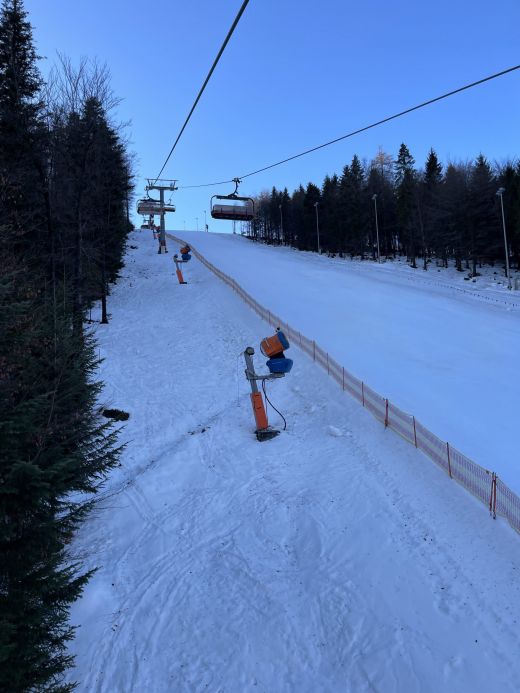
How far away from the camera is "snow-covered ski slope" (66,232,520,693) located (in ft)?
17.2

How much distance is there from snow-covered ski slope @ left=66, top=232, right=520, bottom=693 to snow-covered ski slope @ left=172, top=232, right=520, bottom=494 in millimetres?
2250

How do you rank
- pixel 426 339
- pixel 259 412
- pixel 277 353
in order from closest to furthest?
1. pixel 277 353
2. pixel 259 412
3. pixel 426 339

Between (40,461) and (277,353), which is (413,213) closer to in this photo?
(277,353)

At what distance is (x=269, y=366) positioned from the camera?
10781mm

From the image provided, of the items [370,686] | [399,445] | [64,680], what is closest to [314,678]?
[370,686]

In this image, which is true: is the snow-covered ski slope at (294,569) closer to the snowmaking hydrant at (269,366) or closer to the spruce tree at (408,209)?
the snowmaking hydrant at (269,366)

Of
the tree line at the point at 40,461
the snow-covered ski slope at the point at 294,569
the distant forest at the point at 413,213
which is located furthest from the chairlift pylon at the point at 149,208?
the snow-covered ski slope at the point at 294,569

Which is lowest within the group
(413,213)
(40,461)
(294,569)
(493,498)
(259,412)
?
(294,569)

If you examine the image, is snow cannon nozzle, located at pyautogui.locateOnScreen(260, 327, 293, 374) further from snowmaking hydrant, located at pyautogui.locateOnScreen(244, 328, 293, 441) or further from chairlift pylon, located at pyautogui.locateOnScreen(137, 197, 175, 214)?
chairlift pylon, located at pyautogui.locateOnScreen(137, 197, 175, 214)

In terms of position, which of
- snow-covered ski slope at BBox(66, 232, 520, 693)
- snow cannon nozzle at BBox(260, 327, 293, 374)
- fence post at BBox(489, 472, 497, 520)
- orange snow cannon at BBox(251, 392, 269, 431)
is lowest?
snow-covered ski slope at BBox(66, 232, 520, 693)

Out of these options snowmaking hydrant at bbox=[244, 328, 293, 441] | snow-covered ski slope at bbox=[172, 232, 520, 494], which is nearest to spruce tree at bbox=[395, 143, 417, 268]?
snow-covered ski slope at bbox=[172, 232, 520, 494]

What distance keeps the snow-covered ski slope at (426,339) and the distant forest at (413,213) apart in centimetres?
1151

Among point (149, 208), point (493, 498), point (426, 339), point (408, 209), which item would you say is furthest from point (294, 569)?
point (408, 209)

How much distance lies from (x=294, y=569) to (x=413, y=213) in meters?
56.8
